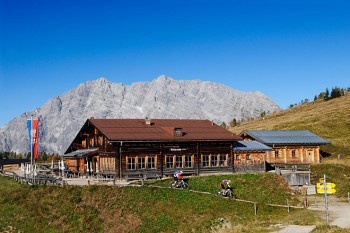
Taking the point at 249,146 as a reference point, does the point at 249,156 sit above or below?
below

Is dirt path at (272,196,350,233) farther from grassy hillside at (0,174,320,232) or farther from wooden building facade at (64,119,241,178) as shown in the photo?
wooden building facade at (64,119,241,178)

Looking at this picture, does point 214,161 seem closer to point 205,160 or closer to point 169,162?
point 205,160

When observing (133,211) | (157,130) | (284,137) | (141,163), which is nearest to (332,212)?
(133,211)

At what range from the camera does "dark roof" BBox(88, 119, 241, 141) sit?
5209cm

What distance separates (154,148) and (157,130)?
155 inches

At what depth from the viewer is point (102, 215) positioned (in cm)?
3681

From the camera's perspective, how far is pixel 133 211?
1455 inches

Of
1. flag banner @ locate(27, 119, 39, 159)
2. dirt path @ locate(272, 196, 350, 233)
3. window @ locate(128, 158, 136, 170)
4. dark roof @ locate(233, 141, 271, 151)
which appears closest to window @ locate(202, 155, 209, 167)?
dark roof @ locate(233, 141, 271, 151)

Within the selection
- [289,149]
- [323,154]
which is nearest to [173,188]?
[289,149]

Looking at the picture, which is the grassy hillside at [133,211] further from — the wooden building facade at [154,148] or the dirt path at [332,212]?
the wooden building facade at [154,148]

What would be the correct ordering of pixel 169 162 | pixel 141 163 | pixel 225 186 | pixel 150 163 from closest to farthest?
pixel 225 186
pixel 141 163
pixel 150 163
pixel 169 162

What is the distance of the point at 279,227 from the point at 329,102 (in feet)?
363

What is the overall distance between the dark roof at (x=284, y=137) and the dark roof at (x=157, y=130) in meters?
11.1

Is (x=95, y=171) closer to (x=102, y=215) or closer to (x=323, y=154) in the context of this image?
(x=102, y=215)
